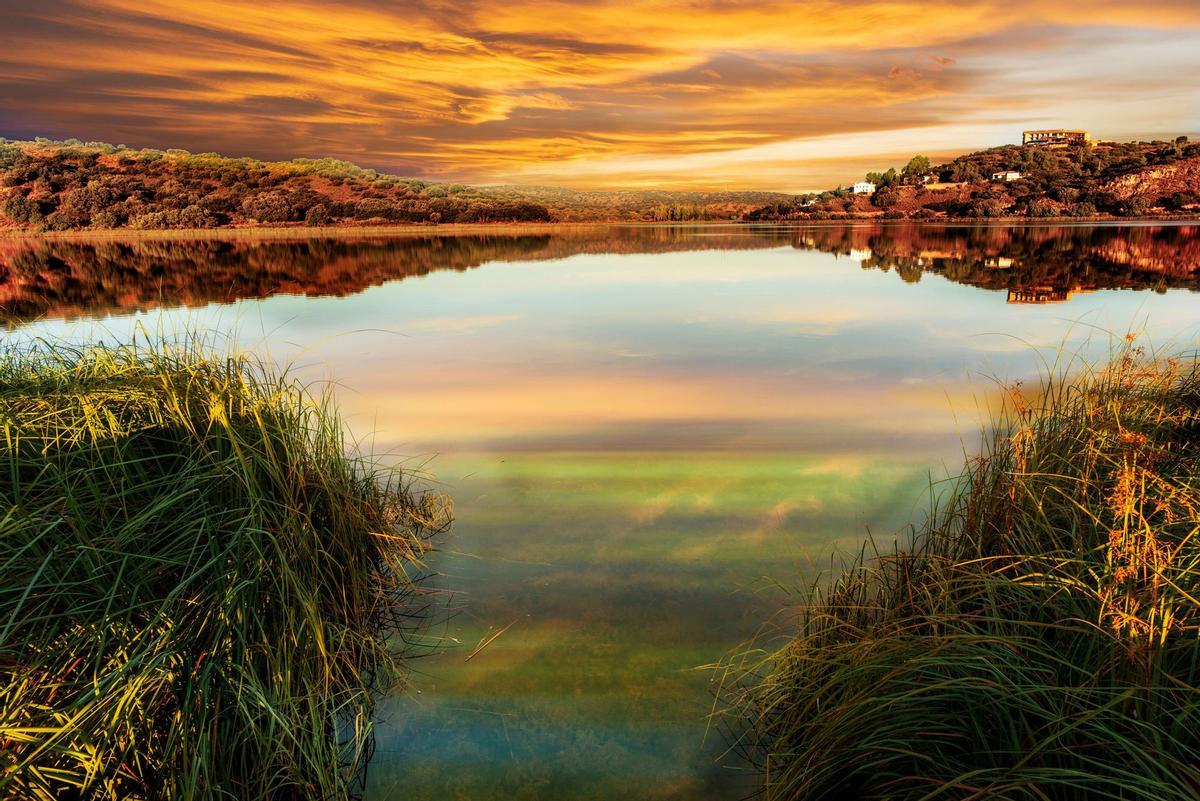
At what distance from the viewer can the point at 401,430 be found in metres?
7.73

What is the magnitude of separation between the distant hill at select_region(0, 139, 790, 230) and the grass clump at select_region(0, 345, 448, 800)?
7604cm

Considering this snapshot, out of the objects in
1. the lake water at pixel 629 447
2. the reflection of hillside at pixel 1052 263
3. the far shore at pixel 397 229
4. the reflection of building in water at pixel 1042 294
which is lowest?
the lake water at pixel 629 447

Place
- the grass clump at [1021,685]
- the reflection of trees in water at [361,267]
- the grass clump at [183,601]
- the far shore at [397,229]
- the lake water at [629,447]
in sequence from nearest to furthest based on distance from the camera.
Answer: the grass clump at [1021,685] → the grass clump at [183,601] → the lake water at [629,447] → the reflection of trees in water at [361,267] → the far shore at [397,229]

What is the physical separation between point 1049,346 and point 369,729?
13.1 metres

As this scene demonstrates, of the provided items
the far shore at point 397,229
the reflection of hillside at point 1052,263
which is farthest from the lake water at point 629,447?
the far shore at point 397,229

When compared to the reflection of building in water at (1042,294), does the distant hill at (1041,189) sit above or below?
above

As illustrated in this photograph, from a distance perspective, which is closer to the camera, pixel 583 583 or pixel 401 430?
pixel 583 583

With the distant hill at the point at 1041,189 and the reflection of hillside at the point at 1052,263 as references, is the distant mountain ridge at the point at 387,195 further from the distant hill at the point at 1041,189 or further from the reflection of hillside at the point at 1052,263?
the reflection of hillside at the point at 1052,263

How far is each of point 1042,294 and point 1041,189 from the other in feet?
264

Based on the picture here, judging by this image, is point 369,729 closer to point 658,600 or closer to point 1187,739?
point 658,600

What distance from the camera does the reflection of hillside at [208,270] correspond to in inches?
792

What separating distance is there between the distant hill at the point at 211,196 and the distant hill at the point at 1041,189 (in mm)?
25325

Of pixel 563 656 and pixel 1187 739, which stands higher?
pixel 1187 739

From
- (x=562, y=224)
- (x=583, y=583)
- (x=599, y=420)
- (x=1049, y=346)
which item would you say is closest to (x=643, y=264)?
(x=1049, y=346)
